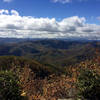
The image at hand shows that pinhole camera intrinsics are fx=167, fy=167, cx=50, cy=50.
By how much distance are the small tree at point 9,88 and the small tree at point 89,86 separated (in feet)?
10.8

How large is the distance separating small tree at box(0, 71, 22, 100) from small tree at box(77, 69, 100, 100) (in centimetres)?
329

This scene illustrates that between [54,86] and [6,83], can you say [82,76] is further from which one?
[6,83]

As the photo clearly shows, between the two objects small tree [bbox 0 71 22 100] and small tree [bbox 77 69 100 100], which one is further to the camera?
small tree [bbox 77 69 100 100]

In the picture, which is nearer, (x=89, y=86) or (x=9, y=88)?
(x=9, y=88)

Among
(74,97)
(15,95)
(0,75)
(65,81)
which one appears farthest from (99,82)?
(0,75)

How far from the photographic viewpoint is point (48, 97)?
941 centimetres

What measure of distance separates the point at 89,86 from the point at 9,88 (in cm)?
407

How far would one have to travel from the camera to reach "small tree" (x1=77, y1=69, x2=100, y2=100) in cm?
862

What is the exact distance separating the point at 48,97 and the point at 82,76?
2.25 m

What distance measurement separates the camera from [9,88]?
24.2ft

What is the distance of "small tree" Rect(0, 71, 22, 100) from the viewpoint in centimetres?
718

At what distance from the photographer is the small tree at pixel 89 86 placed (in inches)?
339

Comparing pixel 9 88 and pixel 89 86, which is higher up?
pixel 9 88

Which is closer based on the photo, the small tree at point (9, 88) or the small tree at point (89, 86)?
the small tree at point (9, 88)
